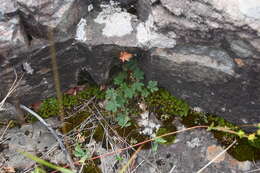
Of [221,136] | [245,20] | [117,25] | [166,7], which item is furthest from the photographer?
[221,136]

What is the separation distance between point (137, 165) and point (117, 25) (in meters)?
1.12

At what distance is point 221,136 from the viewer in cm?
255

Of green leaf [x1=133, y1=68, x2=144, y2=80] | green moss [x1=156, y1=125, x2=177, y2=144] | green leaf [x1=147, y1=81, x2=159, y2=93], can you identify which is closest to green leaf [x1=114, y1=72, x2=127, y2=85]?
green leaf [x1=133, y1=68, x2=144, y2=80]

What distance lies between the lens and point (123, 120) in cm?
262

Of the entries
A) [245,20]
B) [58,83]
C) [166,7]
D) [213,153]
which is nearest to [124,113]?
[58,83]

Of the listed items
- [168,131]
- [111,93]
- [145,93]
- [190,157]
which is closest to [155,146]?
[168,131]

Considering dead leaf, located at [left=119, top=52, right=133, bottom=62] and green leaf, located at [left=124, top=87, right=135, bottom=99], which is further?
green leaf, located at [left=124, top=87, right=135, bottom=99]

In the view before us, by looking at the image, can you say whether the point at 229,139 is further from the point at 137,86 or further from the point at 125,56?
the point at 125,56

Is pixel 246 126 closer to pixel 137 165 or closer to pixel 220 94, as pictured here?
pixel 220 94

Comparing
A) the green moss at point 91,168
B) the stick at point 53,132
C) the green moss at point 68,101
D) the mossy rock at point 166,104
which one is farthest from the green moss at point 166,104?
the stick at point 53,132

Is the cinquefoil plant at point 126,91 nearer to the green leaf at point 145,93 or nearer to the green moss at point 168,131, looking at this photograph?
the green leaf at point 145,93

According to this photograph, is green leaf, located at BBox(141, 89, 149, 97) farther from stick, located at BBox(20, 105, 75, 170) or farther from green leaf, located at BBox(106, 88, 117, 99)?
stick, located at BBox(20, 105, 75, 170)

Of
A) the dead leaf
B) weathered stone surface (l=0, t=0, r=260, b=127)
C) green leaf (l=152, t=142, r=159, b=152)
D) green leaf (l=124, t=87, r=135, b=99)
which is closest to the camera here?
weathered stone surface (l=0, t=0, r=260, b=127)

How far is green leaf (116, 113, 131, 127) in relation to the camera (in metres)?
2.61
